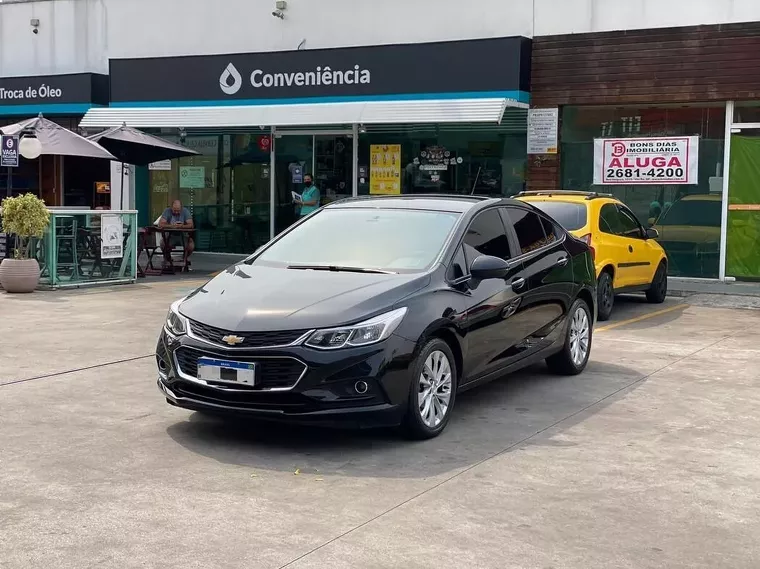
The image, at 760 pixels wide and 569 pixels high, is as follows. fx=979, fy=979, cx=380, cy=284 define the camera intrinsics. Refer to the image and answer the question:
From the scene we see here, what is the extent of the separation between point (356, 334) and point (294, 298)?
1.79 ft

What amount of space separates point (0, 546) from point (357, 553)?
5.19 feet

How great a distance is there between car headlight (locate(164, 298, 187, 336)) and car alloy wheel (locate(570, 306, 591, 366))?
3541 mm

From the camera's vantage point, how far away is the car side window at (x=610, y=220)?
40.0 ft

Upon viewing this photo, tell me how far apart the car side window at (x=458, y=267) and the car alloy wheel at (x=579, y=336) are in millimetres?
1852

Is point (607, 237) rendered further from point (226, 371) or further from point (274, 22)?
point (274, 22)

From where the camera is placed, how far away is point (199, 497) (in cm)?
505

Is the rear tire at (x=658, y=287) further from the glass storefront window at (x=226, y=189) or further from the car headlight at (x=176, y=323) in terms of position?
the car headlight at (x=176, y=323)

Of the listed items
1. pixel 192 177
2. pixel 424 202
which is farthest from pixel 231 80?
pixel 424 202

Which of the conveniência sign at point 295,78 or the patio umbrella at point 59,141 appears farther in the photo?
the conveniência sign at point 295,78

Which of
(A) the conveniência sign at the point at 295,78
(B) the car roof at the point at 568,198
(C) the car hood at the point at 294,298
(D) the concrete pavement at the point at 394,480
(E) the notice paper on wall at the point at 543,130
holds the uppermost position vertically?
(A) the conveniência sign at the point at 295,78

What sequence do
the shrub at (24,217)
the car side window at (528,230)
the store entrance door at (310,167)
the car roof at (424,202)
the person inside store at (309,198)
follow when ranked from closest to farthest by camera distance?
the car roof at (424,202) < the car side window at (528,230) < the shrub at (24,217) < the person inside store at (309,198) < the store entrance door at (310,167)

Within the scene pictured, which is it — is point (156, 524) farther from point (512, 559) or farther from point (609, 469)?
point (609, 469)

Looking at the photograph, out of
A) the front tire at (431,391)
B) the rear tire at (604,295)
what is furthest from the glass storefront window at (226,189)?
the front tire at (431,391)

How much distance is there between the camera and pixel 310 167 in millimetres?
19516
